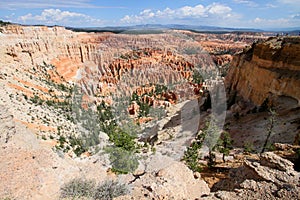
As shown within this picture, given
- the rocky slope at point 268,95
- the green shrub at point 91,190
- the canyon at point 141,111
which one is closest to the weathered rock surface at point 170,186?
the canyon at point 141,111

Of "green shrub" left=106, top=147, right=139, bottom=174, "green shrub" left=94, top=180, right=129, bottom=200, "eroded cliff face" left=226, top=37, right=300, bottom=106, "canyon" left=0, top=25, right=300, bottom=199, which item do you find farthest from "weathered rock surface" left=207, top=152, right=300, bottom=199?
"eroded cliff face" left=226, top=37, right=300, bottom=106

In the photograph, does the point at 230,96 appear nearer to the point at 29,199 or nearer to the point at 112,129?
the point at 112,129

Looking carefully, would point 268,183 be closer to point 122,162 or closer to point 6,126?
point 122,162

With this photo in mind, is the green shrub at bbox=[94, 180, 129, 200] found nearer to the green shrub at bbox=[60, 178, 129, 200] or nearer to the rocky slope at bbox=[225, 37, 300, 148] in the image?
the green shrub at bbox=[60, 178, 129, 200]

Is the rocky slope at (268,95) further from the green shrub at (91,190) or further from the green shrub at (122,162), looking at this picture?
the green shrub at (91,190)

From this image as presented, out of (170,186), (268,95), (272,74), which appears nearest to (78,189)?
(170,186)

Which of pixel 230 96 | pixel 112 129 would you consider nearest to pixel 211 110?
pixel 230 96

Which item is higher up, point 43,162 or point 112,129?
point 43,162
